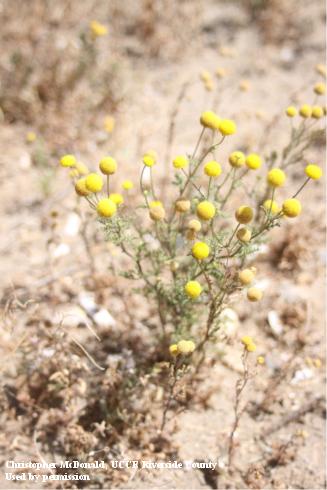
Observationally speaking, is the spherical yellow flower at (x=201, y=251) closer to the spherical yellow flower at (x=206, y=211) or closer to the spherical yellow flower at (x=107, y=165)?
the spherical yellow flower at (x=206, y=211)

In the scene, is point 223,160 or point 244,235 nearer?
point 244,235

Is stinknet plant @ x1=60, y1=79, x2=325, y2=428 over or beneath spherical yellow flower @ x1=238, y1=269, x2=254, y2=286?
over

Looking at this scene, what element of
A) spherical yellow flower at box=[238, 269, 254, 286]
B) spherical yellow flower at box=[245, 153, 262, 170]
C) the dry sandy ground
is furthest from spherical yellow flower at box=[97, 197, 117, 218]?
the dry sandy ground

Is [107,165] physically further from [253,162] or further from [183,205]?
[253,162]

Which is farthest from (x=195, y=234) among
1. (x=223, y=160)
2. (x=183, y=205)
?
(x=223, y=160)

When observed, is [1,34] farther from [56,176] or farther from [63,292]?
[63,292]

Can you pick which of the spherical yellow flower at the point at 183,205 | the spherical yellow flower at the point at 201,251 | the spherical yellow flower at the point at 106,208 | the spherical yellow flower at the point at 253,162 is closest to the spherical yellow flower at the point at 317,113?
the spherical yellow flower at the point at 253,162

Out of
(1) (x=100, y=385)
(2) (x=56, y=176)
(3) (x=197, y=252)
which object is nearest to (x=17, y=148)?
(2) (x=56, y=176)

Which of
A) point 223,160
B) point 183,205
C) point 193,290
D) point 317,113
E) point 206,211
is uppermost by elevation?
point 223,160

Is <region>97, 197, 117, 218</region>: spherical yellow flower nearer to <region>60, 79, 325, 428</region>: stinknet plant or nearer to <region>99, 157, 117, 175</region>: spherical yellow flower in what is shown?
<region>60, 79, 325, 428</region>: stinknet plant
